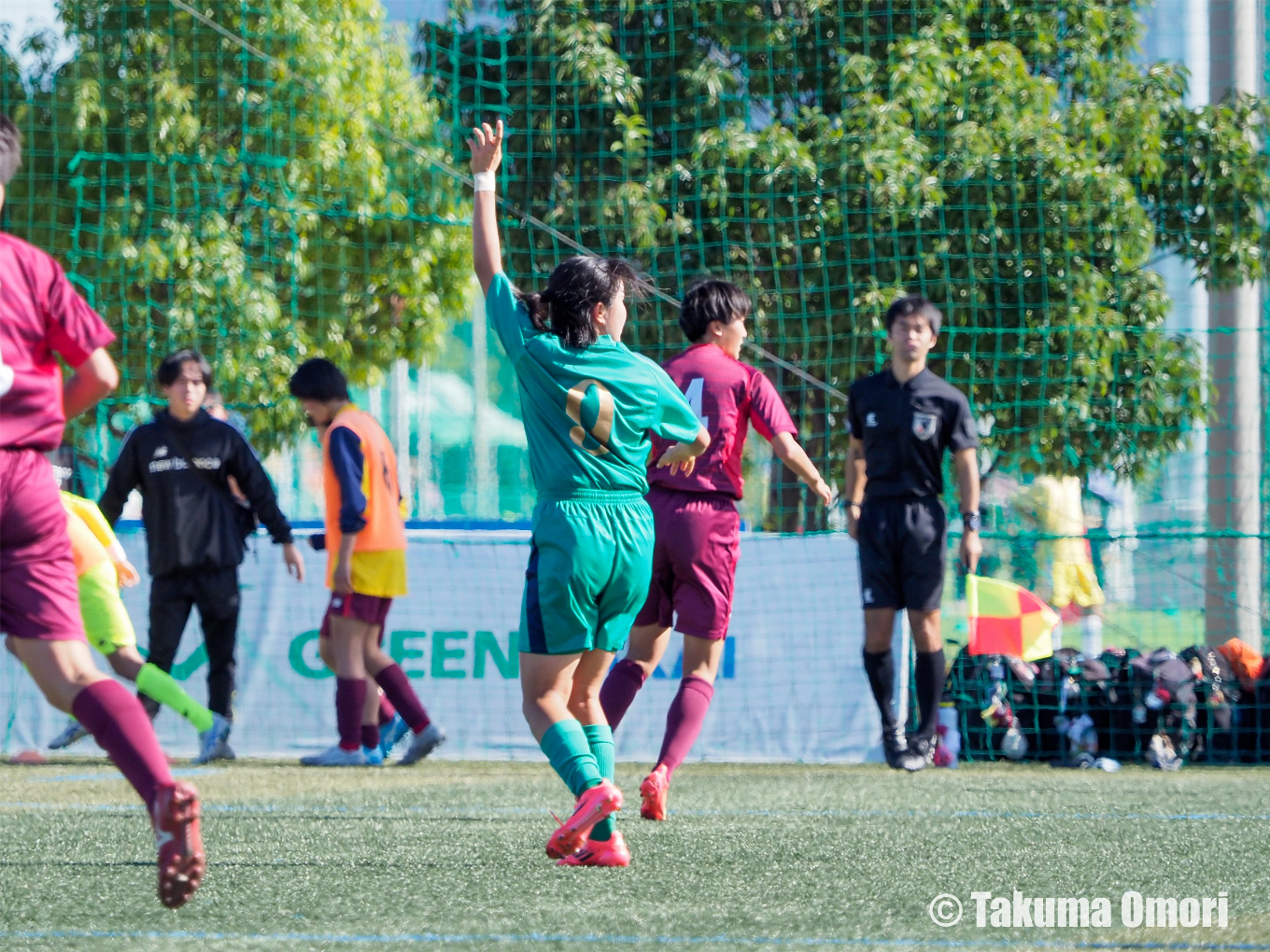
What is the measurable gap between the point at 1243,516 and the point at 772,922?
768 cm

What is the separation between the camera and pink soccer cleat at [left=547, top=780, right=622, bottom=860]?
3789 mm

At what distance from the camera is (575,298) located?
13.5 feet

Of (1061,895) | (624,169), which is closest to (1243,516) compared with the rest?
(624,169)

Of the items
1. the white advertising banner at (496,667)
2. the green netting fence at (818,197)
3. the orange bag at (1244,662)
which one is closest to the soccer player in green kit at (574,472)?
the white advertising banner at (496,667)

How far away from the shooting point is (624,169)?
12.5 metres

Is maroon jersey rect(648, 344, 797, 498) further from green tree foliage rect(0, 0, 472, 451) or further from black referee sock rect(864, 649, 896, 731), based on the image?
green tree foliage rect(0, 0, 472, 451)

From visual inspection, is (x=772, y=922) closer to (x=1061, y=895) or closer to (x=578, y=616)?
(x=1061, y=895)

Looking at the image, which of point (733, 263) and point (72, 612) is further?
point (733, 263)

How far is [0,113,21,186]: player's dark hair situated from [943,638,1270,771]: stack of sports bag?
5753 millimetres

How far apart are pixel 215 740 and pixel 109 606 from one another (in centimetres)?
97

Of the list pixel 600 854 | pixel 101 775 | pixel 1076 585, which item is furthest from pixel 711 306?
pixel 1076 585

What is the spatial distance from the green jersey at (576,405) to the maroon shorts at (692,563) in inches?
49.9

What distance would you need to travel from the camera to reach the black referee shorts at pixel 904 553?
687cm

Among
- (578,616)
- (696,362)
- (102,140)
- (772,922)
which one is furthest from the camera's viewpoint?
(102,140)
